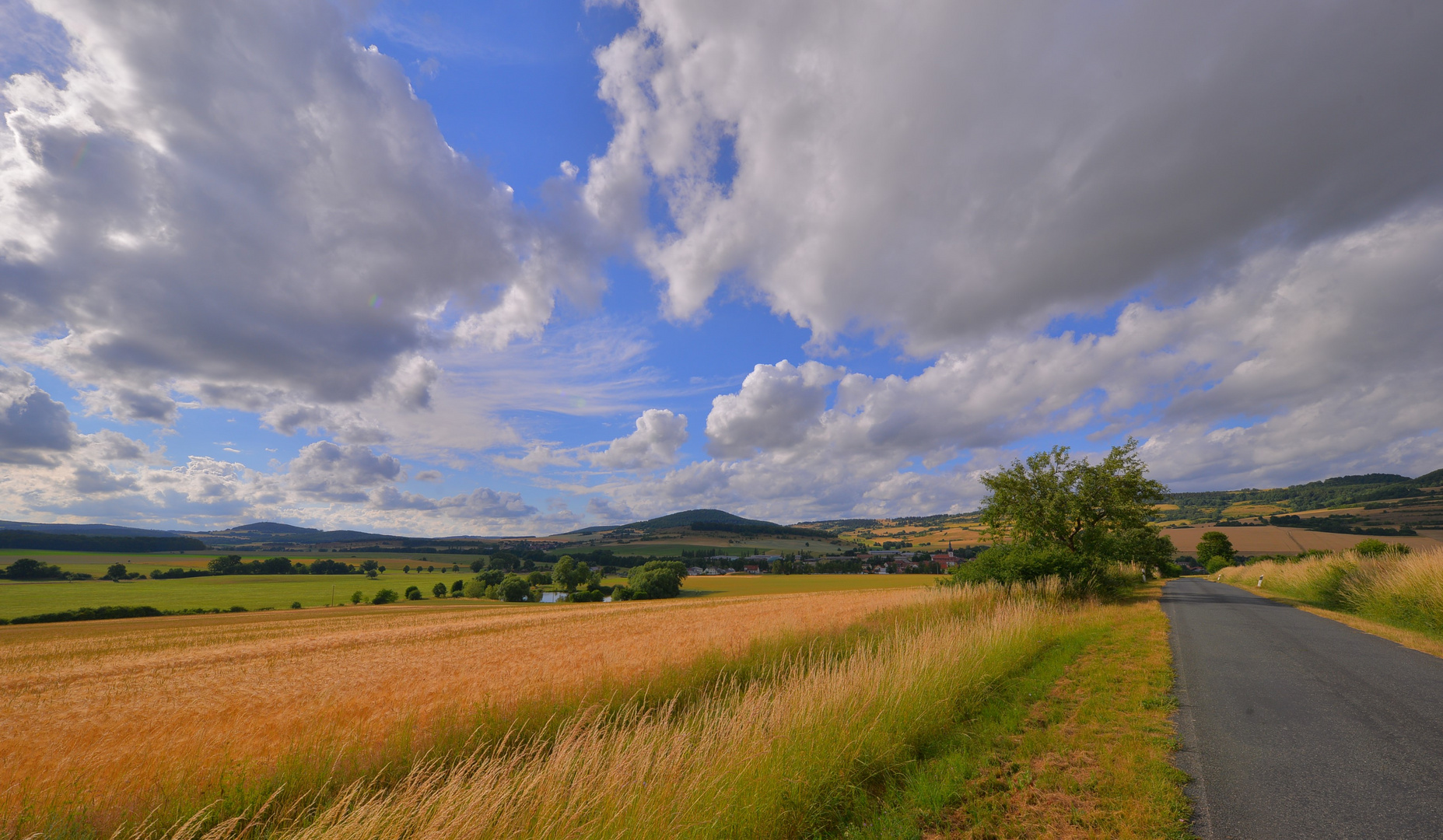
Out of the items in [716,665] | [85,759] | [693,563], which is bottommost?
[693,563]

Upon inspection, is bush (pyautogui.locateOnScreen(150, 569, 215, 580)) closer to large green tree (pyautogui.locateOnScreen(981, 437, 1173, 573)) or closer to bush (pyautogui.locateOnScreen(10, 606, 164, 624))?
bush (pyautogui.locateOnScreen(10, 606, 164, 624))

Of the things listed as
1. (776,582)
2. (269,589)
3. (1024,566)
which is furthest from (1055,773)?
(269,589)

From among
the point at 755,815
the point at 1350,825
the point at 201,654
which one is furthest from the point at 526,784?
the point at 201,654

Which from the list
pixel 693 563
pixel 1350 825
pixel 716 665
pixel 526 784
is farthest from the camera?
pixel 693 563

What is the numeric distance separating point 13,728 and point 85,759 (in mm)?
4777

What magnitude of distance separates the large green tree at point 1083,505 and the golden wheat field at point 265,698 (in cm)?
1151

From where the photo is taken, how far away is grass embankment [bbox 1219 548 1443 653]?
13.4 meters

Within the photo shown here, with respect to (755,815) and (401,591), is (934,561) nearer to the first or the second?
(401,591)

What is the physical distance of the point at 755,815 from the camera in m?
4.98

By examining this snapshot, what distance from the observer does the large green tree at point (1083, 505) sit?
2702cm

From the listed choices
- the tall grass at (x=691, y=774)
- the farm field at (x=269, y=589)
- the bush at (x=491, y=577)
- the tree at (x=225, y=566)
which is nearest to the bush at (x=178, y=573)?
the tree at (x=225, y=566)

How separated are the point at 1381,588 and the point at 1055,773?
20412 millimetres

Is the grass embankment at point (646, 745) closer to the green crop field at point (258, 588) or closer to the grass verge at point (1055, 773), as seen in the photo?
the grass verge at point (1055, 773)

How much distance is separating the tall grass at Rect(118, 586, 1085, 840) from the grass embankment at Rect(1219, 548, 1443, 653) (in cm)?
1421
